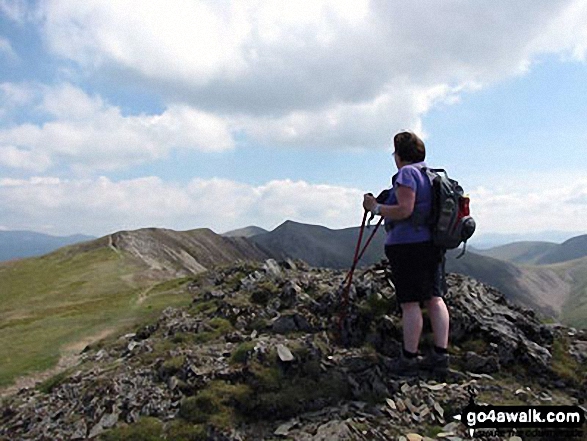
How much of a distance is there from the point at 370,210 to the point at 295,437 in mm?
4736

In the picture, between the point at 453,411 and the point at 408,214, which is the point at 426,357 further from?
the point at 408,214

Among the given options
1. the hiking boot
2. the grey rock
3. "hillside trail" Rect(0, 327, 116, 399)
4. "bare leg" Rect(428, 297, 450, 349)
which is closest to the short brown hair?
"bare leg" Rect(428, 297, 450, 349)

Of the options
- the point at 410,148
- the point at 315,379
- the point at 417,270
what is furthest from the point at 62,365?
the point at 410,148

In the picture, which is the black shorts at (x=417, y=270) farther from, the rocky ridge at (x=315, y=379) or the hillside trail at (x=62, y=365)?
the hillside trail at (x=62, y=365)

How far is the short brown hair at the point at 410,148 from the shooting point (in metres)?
9.79

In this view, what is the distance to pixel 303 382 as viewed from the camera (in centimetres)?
1016

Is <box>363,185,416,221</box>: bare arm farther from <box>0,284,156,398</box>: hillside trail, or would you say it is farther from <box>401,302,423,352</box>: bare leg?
<box>0,284,156,398</box>: hillside trail

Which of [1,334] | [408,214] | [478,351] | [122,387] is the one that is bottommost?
[1,334]

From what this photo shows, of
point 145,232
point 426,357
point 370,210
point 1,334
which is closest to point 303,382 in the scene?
point 426,357

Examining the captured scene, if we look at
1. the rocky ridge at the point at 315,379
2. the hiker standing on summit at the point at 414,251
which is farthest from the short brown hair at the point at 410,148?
the rocky ridge at the point at 315,379

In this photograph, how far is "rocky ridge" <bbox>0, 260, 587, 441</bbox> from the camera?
29.7 ft

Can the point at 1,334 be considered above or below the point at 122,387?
below

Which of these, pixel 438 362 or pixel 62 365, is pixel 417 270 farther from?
pixel 62 365

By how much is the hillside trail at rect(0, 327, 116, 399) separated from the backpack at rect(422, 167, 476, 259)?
1820 cm
